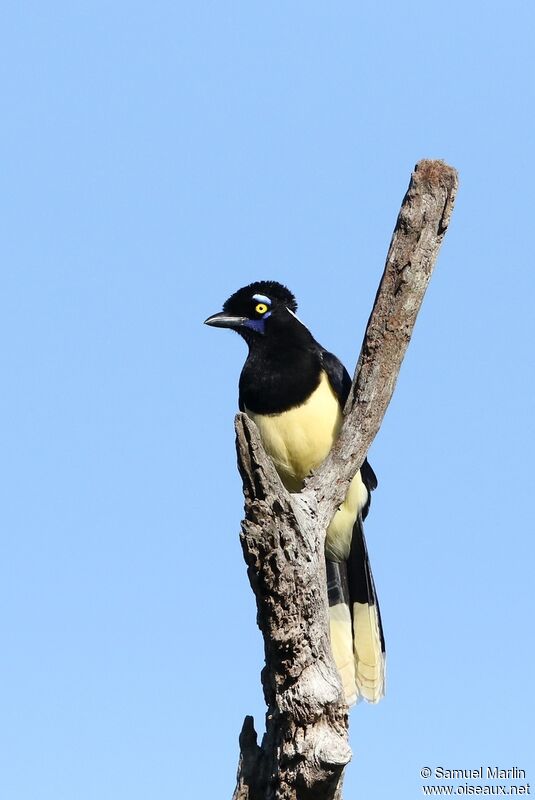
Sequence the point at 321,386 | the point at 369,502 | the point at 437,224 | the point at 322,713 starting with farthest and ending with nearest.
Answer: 1. the point at 369,502
2. the point at 321,386
3. the point at 437,224
4. the point at 322,713

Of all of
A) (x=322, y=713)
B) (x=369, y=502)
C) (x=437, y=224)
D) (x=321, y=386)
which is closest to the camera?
(x=322, y=713)

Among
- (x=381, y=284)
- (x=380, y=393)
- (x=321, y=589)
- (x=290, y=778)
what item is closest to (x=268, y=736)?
(x=290, y=778)

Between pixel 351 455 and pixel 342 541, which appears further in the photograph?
pixel 342 541

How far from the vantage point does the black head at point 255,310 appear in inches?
323

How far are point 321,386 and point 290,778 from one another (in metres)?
2.78

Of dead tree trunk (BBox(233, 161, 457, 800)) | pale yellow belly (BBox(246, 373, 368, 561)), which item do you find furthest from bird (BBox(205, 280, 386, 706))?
dead tree trunk (BBox(233, 161, 457, 800))

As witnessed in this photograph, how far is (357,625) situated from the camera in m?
7.95

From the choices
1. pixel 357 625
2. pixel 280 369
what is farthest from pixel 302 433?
pixel 357 625

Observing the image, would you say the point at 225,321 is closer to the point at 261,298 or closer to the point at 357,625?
the point at 261,298

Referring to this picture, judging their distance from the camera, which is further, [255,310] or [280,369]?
[255,310]

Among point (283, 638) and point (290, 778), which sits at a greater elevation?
point (283, 638)

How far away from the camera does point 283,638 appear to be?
616 centimetres

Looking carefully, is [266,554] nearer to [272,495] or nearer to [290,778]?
[272,495]

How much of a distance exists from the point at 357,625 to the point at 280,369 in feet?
6.10
